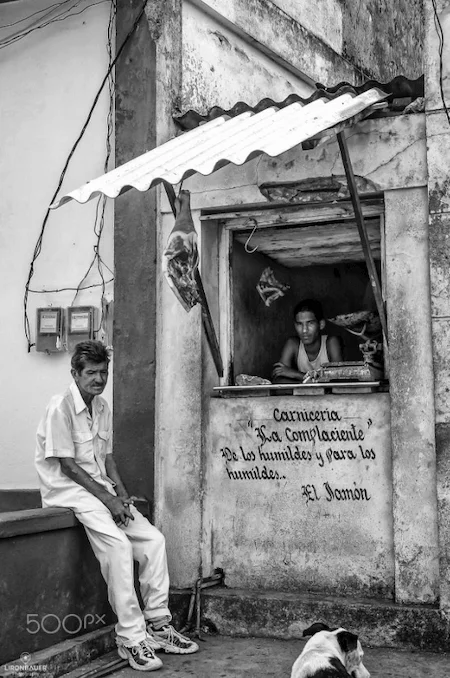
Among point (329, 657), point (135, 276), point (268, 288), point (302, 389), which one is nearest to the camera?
point (329, 657)

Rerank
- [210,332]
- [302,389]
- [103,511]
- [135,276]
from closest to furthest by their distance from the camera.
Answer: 1. [103,511]
2. [302,389]
3. [210,332]
4. [135,276]

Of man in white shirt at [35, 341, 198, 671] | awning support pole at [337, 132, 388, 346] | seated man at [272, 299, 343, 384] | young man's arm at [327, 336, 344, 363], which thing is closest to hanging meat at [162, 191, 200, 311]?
man in white shirt at [35, 341, 198, 671]

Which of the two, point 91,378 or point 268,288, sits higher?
point 268,288

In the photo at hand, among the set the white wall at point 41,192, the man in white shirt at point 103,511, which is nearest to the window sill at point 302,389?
the white wall at point 41,192

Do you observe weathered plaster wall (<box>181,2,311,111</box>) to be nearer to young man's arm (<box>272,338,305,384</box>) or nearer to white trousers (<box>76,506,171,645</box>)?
young man's arm (<box>272,338,305,384</box>)

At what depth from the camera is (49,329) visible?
689cm

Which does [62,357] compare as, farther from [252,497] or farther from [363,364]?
[363,364]

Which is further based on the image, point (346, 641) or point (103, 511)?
point (103, 511)

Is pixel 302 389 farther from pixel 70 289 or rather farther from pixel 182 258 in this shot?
pixel 70 289

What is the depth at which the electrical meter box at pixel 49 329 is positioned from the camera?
689cm

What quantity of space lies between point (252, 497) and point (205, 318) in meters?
1.36

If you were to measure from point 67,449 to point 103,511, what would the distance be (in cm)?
47

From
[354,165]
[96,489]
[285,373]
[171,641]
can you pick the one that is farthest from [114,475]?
[354,165]

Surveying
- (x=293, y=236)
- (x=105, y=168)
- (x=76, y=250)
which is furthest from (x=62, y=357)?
(x=293, y=236)
